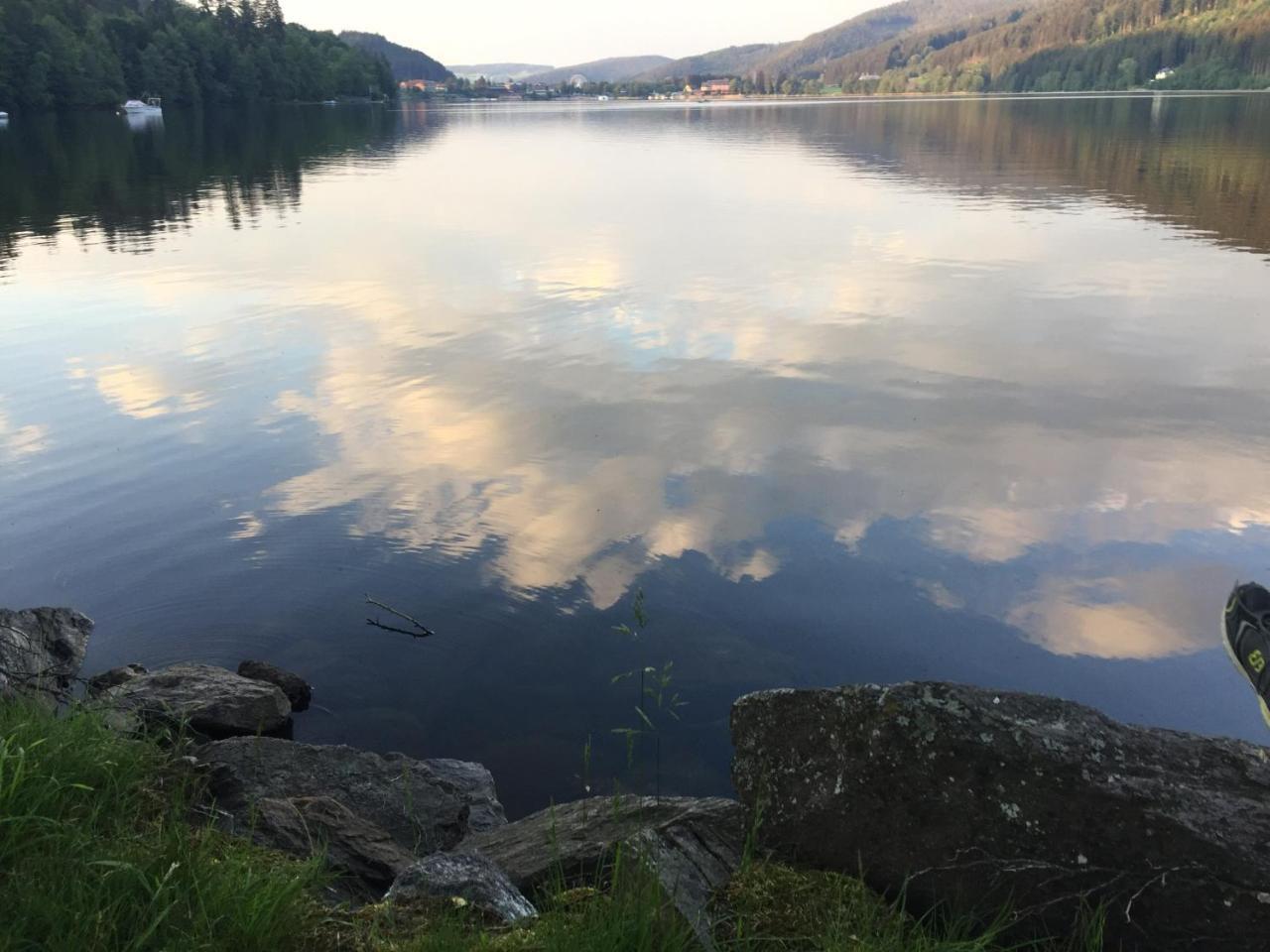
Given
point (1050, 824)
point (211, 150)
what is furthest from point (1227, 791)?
point (211, 150)

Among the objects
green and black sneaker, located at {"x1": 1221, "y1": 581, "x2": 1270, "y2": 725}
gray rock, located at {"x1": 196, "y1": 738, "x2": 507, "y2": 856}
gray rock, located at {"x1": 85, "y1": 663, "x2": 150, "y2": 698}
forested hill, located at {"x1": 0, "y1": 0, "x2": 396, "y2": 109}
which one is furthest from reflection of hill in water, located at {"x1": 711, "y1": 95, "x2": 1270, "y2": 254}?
forested hill, located at {"x1": 0, "y1": 0, "x2": 396, "y2": 109}

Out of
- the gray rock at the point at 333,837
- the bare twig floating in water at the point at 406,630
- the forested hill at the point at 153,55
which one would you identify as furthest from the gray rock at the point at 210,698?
the forested hill at the point at 153,55

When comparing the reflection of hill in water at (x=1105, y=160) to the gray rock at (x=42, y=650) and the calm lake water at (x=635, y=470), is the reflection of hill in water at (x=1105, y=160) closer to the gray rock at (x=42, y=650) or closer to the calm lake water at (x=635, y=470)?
the calm lake water at (x=635, y=470)

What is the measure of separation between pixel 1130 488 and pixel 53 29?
491 feet

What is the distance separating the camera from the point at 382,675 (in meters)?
8.38

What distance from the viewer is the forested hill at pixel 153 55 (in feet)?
388

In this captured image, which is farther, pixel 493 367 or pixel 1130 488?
pixel 493 367

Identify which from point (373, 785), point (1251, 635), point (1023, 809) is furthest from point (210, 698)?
point (1251, 635)

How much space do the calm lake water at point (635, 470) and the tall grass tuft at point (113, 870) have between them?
3353mm

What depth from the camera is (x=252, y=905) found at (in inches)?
132

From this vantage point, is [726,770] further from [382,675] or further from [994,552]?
[994,552]

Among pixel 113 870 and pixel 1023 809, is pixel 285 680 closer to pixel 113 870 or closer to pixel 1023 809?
pixel 113 870

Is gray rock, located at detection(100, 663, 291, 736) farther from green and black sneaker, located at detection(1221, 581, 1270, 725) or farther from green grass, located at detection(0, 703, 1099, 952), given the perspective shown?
green and black sneaker, located at detection(1221, 581, 1270, 725)

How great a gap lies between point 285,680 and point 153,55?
549 ft
